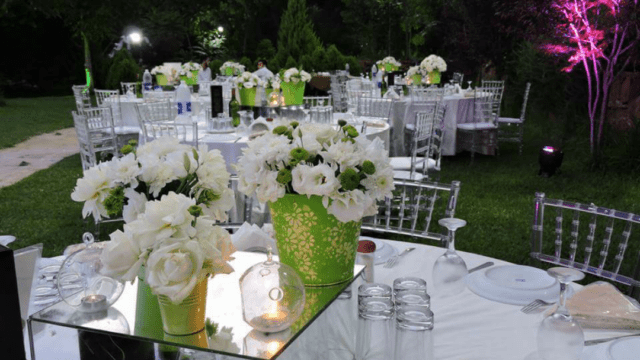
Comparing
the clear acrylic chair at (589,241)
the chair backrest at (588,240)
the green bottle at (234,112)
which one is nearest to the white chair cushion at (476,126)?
the chair backrest at (588,240)

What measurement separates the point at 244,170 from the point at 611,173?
6489mm

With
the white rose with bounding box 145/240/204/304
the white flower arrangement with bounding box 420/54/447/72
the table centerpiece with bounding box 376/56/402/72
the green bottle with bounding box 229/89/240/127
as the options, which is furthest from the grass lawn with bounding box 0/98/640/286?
the white rose with bounding box 145/240/204/304

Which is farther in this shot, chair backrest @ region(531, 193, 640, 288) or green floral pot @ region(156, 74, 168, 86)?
green floral pot @ region(156, 74, 168, 86)

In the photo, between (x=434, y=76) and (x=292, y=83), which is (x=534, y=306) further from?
(x=434, y=76)

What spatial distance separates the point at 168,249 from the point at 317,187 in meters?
0.38

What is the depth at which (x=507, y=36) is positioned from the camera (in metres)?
12.1

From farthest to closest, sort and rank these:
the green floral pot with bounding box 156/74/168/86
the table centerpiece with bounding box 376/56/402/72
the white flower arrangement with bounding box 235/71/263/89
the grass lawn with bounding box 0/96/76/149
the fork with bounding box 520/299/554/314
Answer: the grass lawn with bounding box 0/96/76/149, the table centerpiece with bounding box 376/56/402/72, the green floral pot with bounding box 156/74/168/86, the white flower arrangement with bounding box 235/71/263/89, the fork with bounding box 520/299/554/314

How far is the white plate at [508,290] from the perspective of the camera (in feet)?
5.79

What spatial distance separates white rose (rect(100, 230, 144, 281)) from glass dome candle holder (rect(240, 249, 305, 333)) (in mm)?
228

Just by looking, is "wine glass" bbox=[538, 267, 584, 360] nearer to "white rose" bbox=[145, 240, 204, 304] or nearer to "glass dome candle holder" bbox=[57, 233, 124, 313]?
"white rose" bbox=[145, 240, 204, 304]

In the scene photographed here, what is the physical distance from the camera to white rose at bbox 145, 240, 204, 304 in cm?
109

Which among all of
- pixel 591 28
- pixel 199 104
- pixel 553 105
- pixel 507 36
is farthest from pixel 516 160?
pixel 507 36

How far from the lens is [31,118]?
1266 cm

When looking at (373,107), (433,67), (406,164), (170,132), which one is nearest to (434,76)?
(433,67)
